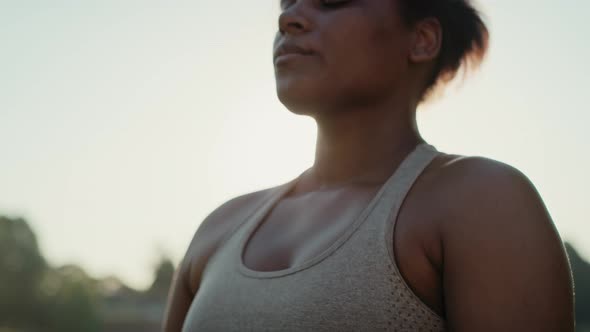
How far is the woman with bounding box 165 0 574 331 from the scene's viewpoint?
1.82m

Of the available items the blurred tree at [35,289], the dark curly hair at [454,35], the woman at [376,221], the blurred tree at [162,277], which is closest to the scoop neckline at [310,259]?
the woman at [376,221]

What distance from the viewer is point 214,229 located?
107 inches

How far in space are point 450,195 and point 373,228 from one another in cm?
22

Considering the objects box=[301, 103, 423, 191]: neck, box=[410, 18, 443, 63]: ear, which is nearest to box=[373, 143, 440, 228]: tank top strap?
box=[301, 103, 423, 191]: neck

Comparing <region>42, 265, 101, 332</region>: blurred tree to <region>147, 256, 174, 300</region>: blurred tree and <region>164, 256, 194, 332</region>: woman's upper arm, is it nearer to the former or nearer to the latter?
<region>147, 256, 174, 300</region>: blurred tree

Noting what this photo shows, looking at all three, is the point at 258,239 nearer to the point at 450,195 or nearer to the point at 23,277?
the point at 450,195

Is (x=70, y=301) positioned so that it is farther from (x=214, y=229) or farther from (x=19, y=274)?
(x=214, y=229)

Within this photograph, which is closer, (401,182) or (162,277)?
(401,182)

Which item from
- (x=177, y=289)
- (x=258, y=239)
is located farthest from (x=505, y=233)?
(x=177, y=289)

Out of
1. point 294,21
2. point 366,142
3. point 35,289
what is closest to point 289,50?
point 294,21

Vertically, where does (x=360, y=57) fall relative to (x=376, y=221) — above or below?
above

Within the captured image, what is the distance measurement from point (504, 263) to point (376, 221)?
1.25ft

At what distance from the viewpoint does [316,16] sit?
8.14 ft

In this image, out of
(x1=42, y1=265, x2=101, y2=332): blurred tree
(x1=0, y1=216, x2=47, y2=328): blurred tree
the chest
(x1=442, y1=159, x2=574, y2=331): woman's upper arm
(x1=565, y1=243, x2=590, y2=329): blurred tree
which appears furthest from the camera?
(x1=565, y1=243, x2=590, y2=329): blurred tree
